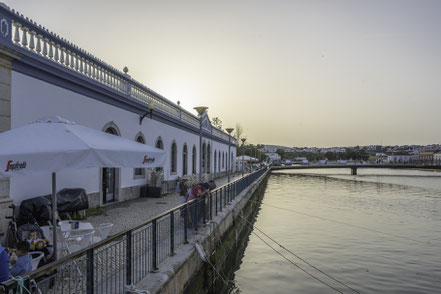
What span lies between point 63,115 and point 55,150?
256 inches

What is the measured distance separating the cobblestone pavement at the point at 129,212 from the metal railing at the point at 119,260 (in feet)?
5.13

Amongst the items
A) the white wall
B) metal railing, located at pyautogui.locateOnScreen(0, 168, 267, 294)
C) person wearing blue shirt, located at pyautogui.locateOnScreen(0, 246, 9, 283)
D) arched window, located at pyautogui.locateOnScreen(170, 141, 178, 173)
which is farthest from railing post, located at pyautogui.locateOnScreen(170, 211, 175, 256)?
arched window, located at pyautogui.locateOnScreen(170, 141, 178, 173)

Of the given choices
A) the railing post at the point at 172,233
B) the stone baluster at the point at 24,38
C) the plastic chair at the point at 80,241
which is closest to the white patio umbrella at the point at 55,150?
the railing post at the point at 172,233

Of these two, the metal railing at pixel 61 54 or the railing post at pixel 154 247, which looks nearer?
the railing post at pixel 154 247

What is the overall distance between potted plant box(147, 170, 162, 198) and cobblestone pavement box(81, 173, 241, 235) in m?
0.59

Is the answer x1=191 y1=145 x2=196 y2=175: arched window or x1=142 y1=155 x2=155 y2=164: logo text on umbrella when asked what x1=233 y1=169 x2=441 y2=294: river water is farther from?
x1=191 y1=145 x2=196 y2=175: arched window

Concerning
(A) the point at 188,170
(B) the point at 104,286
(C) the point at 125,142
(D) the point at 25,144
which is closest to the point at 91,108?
(C) the point at 125,142

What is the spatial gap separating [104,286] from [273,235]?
11.2 m

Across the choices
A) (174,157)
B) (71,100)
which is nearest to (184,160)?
(174,157)

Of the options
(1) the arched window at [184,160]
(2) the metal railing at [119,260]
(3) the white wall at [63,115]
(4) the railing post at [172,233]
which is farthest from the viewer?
(1) the arched window at [184,160]

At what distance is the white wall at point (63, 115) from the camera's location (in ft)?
27.2

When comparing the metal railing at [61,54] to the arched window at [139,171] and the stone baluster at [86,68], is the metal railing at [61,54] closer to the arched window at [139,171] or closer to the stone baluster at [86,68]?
the stone baluster at [86,68]

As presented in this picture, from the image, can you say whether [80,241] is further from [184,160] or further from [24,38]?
[184,160]

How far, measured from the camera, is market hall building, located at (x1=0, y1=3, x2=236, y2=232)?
790 cm
